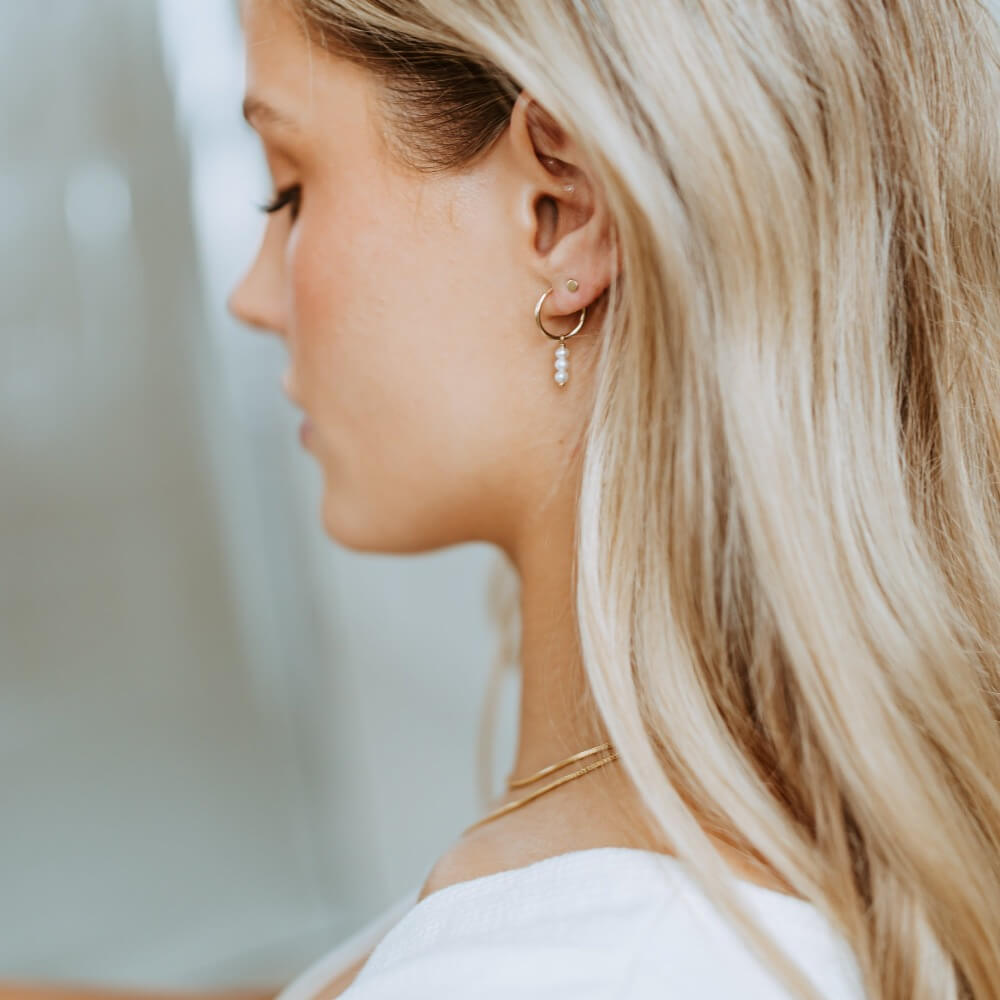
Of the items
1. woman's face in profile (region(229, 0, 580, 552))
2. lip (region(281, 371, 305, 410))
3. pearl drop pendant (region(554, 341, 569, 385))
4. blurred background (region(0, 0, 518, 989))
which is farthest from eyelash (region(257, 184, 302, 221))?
blurred background (region(0, 0, 518, 989))

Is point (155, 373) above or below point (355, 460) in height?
above

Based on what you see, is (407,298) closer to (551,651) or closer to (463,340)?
(463,340)

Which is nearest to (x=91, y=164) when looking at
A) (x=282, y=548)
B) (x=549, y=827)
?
(x=282, y=548)

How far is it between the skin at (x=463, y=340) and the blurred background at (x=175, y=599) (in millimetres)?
646

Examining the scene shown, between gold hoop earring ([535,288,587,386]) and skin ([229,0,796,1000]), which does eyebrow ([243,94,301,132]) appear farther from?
gold hoop earring ([535,288,587,386])

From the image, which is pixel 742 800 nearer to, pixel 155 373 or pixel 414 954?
pixel 414 954

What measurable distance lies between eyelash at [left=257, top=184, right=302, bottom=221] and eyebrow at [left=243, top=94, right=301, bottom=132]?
0.16ft

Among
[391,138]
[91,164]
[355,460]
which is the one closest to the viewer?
[391,138]

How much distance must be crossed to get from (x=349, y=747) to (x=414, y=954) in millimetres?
1015

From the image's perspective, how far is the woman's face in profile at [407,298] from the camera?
A: 658 mm

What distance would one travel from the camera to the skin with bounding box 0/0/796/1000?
63cm

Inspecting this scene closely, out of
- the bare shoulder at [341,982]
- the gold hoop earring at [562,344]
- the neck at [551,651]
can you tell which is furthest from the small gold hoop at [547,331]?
the bare shoulder at [341,982]

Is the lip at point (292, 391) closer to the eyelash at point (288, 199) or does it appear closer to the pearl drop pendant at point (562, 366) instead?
the eyelash at point (288, 199)

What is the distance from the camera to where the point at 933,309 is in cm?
61
